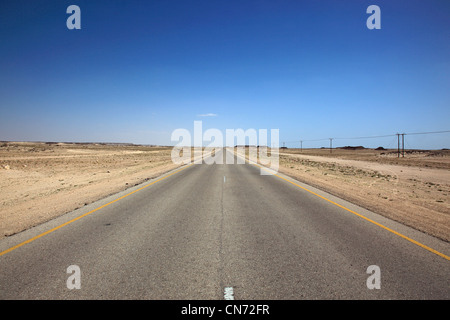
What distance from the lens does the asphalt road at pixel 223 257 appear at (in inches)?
128

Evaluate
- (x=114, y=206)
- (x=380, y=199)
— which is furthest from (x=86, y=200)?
(x=380, y=199)

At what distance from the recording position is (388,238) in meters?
5.20

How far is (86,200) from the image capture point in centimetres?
900

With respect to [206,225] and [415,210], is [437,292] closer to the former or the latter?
[206,225]

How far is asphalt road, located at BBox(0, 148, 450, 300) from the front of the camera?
324 cm

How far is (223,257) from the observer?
167 inches

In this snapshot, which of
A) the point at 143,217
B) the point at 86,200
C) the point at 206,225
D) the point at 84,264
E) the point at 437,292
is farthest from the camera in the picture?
the point at 86,200

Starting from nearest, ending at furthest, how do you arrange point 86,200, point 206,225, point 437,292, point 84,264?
point 437,292 < point 84,264 < point 206,225 < point 86,200

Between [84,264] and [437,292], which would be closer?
[437,292]

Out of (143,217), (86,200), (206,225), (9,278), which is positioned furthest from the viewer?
(86,200)
